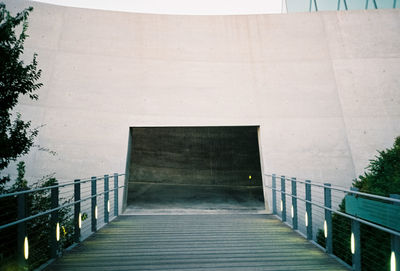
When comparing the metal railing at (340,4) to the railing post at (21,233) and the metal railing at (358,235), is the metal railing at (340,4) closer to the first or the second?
the metal railing at (358,235)

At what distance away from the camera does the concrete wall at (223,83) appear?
8.85 m

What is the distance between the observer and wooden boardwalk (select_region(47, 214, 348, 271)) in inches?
135

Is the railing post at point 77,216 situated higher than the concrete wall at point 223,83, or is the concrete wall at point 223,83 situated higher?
the concrete wall at point 223,83

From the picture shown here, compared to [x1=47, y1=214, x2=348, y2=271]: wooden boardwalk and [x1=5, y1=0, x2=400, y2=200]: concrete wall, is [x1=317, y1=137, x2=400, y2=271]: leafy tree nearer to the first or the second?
[x1=47, y1=214, x2=348, y2=271]: wooden boardwalk

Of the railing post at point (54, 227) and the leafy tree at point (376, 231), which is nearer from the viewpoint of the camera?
the railing post at point (54, 227)

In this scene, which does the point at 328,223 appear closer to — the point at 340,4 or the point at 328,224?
the point at 328,224

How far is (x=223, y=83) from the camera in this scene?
967 cm

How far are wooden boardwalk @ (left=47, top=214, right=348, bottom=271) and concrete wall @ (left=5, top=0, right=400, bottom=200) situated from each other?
3.51m

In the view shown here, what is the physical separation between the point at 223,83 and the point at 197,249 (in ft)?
21.1

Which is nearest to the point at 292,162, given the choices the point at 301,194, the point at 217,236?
the point at 301,194

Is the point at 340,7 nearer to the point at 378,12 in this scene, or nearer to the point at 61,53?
Result: the point at 378,12

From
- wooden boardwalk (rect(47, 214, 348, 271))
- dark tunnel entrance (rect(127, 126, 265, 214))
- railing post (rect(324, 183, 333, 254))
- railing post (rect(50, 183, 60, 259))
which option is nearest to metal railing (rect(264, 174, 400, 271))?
railing post (rect(324, 183, 333, 254))

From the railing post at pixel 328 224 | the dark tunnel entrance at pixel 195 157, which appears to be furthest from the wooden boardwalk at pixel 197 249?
the dark tunnel entrance at pixel 195 157

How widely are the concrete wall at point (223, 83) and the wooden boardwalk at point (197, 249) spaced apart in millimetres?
3510
